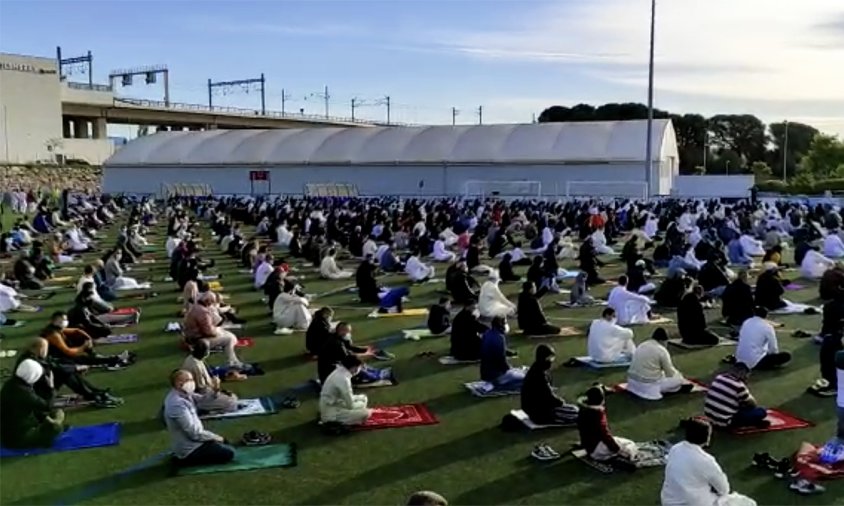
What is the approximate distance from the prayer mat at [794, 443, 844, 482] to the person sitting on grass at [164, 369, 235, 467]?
5.24 metres

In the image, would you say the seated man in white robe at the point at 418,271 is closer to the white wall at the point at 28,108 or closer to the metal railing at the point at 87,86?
the white wall at the point at 28,108

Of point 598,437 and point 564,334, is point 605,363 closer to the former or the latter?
point 564,334

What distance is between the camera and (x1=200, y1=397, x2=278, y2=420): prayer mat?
948cm

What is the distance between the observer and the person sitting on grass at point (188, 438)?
26.0 ft

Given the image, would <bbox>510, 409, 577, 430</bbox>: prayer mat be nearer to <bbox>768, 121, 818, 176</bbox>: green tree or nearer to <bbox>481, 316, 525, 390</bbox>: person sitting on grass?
<bbox>481, 316, 525, 390</bbox>: person sitting on grass

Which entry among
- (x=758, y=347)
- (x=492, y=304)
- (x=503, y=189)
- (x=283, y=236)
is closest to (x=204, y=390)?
(x=492, y=304)

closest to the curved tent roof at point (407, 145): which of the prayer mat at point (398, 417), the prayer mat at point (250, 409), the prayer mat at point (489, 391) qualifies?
the prayer mat at point (489, 391)

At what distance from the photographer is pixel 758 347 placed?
11.0m

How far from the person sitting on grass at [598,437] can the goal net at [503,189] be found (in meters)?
41.5

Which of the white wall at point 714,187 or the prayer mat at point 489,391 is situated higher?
the white wall at point 714,187

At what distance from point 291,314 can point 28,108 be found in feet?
229

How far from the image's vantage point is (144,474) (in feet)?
25.7

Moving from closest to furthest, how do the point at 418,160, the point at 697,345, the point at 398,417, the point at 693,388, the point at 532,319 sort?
1. the point at 398,417
2. the point at 693,388
3. the point at 697,345
4. the point at 532,319
5. the point at 418,160

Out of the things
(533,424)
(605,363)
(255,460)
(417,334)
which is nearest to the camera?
(255,460)
